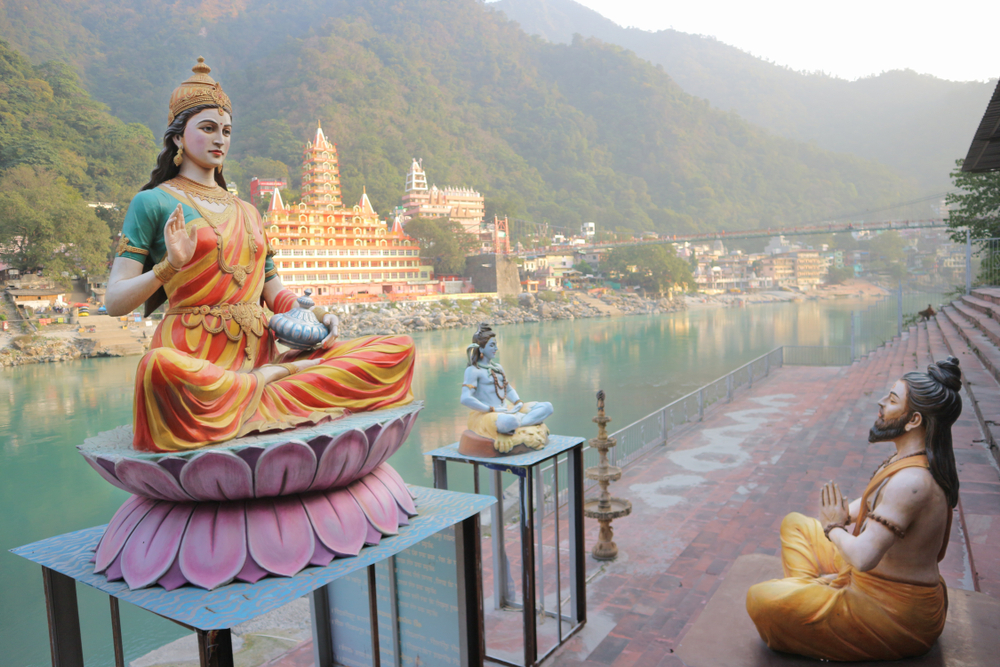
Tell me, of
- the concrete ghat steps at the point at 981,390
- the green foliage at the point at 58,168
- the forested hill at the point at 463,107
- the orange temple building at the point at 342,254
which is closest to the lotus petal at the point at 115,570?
the concrete ghat steps at the point at 981,390

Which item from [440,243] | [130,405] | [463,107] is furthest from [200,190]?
[463,107]

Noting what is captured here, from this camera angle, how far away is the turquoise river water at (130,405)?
236 inches

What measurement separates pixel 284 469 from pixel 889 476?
2028mm

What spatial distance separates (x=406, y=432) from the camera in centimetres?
253

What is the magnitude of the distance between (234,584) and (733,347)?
25.3 m

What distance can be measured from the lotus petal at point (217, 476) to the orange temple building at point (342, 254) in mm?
33350

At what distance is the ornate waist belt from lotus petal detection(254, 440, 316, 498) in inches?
28.9

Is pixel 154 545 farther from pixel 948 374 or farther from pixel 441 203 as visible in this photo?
pixel 441 203

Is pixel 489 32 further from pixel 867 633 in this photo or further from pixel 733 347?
pixel 867 633

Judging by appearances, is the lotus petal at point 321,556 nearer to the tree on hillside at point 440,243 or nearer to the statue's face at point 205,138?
the statue's face at point 205,138

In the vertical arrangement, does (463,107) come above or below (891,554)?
above

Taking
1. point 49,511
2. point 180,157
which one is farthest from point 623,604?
point 49,511

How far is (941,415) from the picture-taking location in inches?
81.2

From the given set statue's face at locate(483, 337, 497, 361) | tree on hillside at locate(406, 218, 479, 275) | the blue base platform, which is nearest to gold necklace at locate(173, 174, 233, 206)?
the blue base platform
